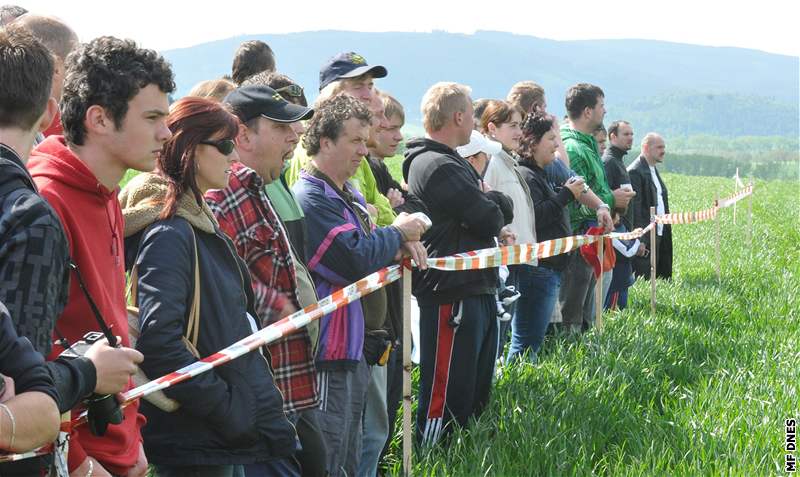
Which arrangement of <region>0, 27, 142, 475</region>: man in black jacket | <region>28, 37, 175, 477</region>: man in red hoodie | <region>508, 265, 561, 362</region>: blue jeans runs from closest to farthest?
<region>0, 27, 142, 475</region>: man in black jacket
<region>28, 37, 175, 477</region>: man in red hoodie
<region>508, 265, 561, 362</region>: blue jeans

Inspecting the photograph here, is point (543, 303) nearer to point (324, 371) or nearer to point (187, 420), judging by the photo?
point (324, 371)

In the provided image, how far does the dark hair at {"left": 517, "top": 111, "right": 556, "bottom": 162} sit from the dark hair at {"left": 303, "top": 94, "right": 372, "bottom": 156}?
2934 millimetres

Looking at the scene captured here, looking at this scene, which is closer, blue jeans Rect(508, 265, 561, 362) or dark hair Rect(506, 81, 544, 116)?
blue jeans Rect(508, 265, 561, 362)

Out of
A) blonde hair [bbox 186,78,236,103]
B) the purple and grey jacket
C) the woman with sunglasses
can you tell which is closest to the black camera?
the woman with sunglasses

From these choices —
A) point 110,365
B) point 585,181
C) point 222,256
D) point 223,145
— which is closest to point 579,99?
point 585,181

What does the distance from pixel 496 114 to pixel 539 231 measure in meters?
0.93

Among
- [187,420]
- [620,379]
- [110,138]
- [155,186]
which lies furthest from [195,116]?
[620,379]

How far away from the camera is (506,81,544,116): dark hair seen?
26.5 feet

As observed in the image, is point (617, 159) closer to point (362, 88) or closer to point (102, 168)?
point (362, 88)

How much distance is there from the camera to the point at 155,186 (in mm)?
3188

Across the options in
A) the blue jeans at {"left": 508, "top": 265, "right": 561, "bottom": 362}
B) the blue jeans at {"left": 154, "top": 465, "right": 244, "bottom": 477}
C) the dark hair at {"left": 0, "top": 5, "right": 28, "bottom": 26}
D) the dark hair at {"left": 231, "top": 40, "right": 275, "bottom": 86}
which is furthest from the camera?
the blue jeans at {"left": 508, "top": 265, "right": 561, "bottom": 362}

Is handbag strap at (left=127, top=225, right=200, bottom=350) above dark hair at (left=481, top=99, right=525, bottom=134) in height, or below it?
below

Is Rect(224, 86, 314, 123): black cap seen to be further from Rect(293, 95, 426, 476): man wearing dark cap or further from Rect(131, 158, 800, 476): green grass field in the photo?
Rect(131, 158, 800, 476): green grass field

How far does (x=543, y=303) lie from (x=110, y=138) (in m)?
4.91
